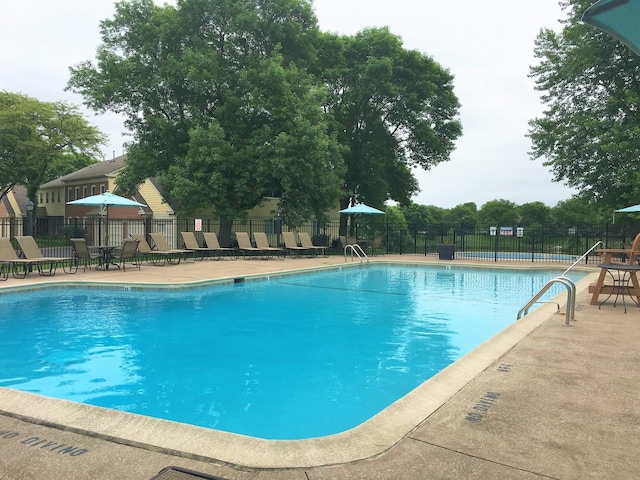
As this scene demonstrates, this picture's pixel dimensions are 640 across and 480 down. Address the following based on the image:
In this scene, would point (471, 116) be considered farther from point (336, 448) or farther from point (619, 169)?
point (336, 448)

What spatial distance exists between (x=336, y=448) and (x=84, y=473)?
1407 millimetres

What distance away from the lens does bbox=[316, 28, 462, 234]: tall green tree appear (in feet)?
88.1

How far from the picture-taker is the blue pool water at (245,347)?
15.0ft

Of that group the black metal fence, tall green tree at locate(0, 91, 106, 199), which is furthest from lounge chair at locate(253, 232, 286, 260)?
tall green tree at locate(0, 91, 106, 199)

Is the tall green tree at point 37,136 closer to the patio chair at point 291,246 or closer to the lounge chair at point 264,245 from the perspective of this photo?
the lounge chair at point 264,245

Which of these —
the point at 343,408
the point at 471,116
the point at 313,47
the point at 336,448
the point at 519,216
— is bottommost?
the point at 343,408

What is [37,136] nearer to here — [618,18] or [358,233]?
[358,233]

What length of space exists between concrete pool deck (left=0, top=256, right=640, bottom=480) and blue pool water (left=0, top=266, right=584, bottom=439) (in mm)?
1052

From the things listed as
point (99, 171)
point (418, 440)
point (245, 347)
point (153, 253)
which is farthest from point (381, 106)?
point (418, 440)

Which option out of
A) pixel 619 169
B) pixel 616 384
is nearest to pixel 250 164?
pixel 619 169

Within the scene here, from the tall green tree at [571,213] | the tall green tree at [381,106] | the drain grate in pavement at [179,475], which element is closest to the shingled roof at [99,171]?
the tall green tree at [381,106]

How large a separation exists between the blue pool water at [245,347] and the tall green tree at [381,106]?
673 inches

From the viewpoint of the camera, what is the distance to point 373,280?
14398mm

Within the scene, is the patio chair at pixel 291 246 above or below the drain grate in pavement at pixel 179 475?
above
